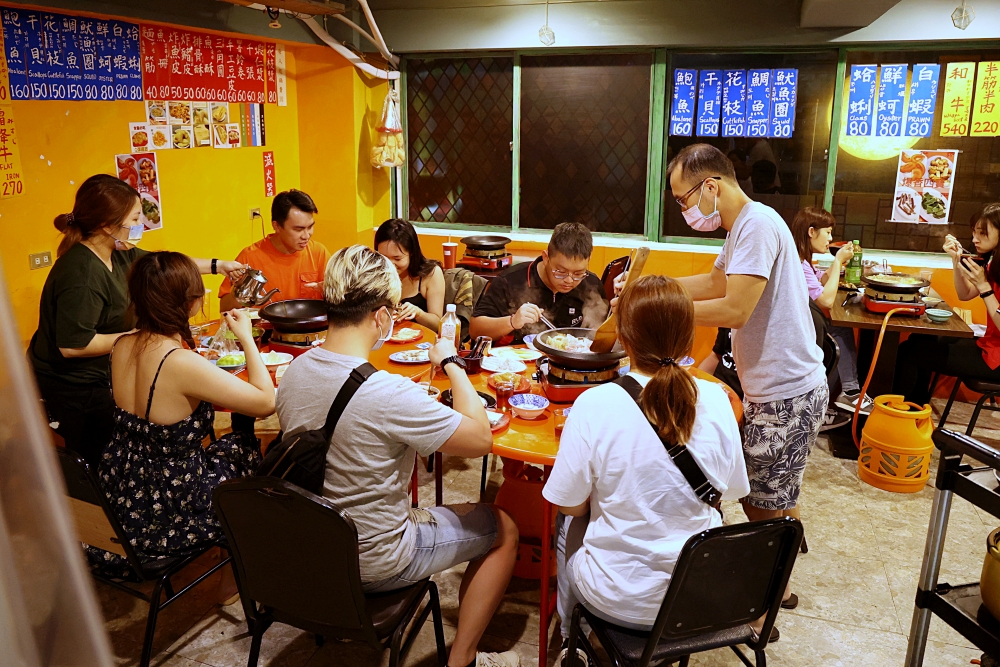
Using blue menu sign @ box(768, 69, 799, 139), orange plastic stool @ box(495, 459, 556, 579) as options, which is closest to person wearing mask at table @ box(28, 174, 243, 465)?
orange plastic stool @ box(495, 459, 556, 579)

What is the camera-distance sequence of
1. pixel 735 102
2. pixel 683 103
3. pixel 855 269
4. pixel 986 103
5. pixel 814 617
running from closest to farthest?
pixel 814 617 → pixel 855 269 → pixel 986 103 → pixel 735 102 → pixel 683 103

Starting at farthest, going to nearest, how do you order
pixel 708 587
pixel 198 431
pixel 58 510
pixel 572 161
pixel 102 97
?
pixel 572 161 → pixel 102 97 → pixel 198 431 → pixel 708 587 → pixel 58 510

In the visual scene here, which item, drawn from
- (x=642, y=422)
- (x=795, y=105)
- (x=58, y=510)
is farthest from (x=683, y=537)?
(x=795, y=105)

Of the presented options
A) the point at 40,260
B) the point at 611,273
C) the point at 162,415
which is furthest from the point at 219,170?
the point at 162,415

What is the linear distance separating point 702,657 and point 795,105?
4.64 meters

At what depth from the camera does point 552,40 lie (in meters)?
6.28

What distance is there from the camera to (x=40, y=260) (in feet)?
14.4

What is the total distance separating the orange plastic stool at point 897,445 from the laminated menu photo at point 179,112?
485cm

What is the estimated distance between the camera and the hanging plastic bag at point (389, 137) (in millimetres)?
6477

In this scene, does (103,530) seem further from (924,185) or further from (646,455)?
(924,185)

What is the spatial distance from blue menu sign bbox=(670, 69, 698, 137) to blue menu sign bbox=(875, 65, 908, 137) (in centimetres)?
139

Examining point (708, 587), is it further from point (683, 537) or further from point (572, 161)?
point (572, 161)

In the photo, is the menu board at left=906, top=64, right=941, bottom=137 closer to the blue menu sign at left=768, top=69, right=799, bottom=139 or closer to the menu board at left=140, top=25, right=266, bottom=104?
the blue menu sign at left=768, top=69, right=799, bottom=139

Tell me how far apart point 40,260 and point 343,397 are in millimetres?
3227
